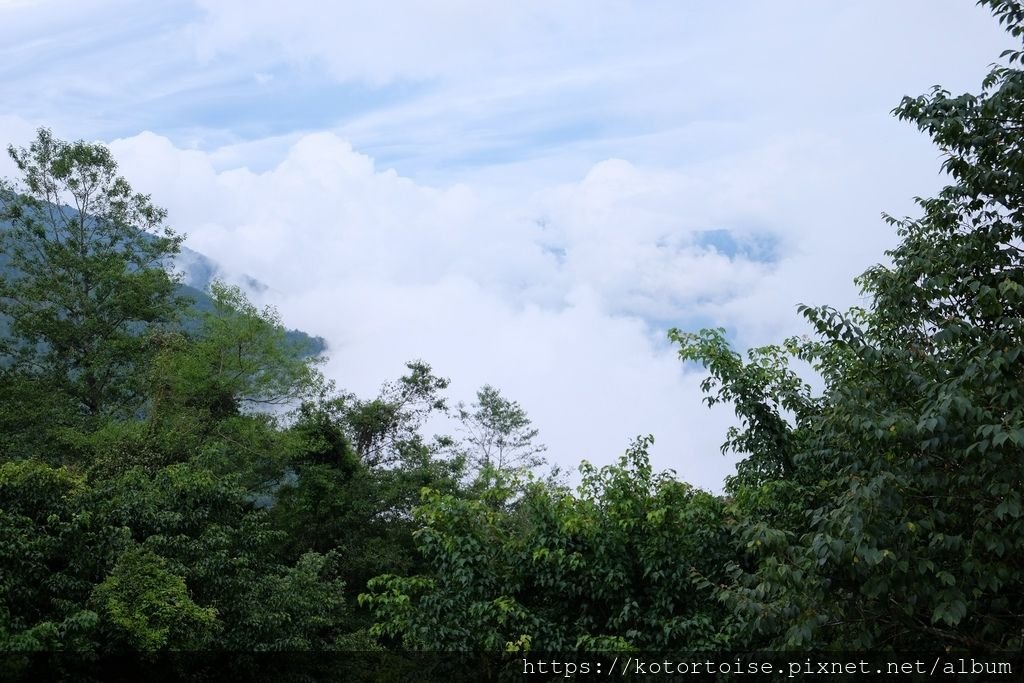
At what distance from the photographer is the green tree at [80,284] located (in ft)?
78.5

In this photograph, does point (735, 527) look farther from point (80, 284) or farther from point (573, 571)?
point (80, 284)

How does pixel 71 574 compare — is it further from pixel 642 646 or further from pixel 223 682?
pixel 642 646

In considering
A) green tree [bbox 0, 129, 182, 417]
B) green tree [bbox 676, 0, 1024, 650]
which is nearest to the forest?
green tree [bbox 676, 0, 1024, 650]

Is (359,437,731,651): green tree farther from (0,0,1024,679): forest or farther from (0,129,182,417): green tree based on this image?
(0,129,182,417): green tree

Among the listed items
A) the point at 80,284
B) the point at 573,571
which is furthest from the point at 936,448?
the point at 80,284

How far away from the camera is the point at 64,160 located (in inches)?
984

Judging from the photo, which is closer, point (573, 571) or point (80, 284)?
point (573, 571)

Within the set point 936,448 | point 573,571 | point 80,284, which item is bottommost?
point 573,571

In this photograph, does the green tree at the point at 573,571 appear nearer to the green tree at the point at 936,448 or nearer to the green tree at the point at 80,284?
the green tree at the point at 936,448

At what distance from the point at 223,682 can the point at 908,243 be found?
1047 centimetres

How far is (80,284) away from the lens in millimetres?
24641

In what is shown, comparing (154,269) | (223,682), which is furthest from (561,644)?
(154,269)

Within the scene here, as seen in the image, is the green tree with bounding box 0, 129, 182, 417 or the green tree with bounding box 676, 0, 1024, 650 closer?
the green tree with bounding box 676, 0, 1024, 650

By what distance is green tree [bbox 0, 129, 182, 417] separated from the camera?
23.9 m
